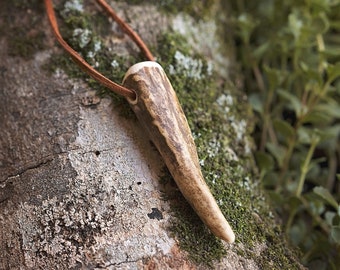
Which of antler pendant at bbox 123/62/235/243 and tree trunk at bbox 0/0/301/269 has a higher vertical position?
antler pendant at bbox 123/62/235/243

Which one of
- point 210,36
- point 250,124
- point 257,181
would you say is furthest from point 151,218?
point 210,36

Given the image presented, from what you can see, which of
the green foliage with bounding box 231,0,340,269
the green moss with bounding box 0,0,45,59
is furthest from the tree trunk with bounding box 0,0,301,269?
the green foliage with bounding box 231,0,340,269

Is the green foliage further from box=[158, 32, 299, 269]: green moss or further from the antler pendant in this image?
the antler pendant

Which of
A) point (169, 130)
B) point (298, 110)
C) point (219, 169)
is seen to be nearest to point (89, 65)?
Answer: point (169, 130)

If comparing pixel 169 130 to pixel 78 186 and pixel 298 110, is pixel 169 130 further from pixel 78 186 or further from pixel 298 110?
pixel 298 110

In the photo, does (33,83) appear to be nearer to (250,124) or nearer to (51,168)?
(51,168)

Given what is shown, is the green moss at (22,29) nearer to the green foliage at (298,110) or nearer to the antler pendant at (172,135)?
the antler pendant at (172,135)

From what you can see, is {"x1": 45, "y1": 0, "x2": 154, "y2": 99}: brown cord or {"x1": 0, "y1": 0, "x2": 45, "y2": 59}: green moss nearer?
{"x1": 45, "y1": 0, "x2": 154, "y2": 99}: brown cord
